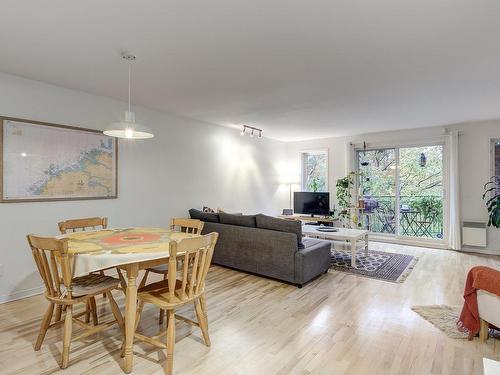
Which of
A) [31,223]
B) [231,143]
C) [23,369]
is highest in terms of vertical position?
[231,143]

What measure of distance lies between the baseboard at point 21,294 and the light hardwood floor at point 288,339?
9 cm

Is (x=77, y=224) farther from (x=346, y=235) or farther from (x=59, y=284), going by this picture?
(x=346, y=235)

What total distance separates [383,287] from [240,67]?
3.04 metres

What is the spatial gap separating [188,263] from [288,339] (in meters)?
1.07

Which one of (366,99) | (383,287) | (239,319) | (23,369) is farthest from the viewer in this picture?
(366,99)

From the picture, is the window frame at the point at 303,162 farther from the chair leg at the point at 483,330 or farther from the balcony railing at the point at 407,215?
the chair leg at the point at 483,330

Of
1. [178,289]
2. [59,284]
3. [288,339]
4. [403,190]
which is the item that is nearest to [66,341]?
[59,284]

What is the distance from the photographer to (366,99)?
384 cm

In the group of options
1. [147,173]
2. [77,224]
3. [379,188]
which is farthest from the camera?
[379,188]

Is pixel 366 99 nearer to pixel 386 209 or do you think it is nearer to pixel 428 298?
pixel 428 298

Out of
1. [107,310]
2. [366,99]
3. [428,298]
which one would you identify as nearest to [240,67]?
[366,99]

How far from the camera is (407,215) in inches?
240

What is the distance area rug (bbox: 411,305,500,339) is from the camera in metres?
2.44

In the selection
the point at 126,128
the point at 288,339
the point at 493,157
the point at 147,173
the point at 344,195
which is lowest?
the point at 288,339
